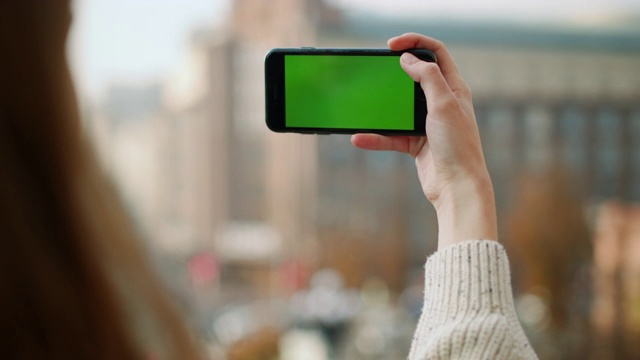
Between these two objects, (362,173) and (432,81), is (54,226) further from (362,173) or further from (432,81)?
(362,173)

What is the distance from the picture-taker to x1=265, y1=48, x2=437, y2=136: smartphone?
0.39 m

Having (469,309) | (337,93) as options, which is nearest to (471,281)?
(469,309)

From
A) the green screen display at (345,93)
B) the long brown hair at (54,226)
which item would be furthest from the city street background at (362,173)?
the long brown hair at (54,226)

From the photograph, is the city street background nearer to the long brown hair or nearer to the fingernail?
the fingernail

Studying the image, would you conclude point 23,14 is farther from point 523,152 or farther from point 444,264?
point 523,152

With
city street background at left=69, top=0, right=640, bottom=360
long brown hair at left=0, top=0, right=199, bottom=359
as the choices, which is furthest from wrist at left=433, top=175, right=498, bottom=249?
city street background at left=69, top=0, right=640, bottom=360

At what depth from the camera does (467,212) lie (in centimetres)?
33

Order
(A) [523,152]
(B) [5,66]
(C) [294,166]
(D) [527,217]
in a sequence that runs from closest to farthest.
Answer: (B) [5,66] → (D) [527,217] → (A) [523,152] → (C) [294,166]

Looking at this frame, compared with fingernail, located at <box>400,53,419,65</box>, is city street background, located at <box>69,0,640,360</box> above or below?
below

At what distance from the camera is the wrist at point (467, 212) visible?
32 centimetres

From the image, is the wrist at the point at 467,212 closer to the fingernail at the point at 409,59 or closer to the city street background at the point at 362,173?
the fingernail at the point at 409,59

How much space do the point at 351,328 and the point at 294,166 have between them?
349 centimetres

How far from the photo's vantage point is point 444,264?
32 centimetres

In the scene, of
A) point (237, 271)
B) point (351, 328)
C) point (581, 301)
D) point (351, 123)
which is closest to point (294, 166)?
point (237, 271)
